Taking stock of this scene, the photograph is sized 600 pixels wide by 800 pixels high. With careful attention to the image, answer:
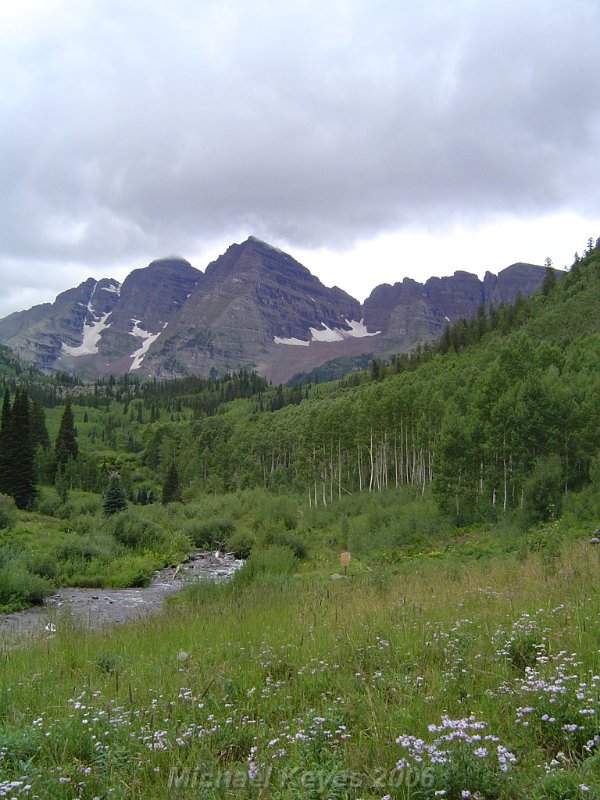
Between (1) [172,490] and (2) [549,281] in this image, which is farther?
(2) [549,281]

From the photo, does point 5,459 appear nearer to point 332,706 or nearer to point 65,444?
point 65,444

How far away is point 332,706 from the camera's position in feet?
17.0

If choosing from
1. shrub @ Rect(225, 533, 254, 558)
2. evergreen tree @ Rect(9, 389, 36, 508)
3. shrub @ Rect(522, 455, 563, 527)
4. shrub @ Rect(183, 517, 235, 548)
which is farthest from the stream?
evergreen tree @ Rect(9, 389, 36, 508)

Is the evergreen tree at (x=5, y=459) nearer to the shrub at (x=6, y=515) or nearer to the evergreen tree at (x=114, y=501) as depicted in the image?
the evergreen tree at (x=114, y=501)

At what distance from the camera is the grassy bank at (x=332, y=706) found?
3.81 m

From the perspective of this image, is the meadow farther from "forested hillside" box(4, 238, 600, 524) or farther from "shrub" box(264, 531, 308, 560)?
"shrub" box(264, 531, 308, 560)

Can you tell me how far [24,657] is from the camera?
848cm

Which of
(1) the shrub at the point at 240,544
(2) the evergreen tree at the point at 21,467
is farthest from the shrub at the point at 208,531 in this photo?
(2) the evergreen tree at the point at 21,467

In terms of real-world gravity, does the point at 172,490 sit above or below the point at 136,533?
below

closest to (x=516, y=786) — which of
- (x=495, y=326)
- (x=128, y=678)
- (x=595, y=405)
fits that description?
(x=128, y=678)

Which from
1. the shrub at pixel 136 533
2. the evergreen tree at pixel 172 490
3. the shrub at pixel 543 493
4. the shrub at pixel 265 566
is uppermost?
the shrub at pixel 543 493

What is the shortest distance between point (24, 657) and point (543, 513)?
3068 centimetres

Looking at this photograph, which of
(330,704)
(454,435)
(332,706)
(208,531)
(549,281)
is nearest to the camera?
(332,706)

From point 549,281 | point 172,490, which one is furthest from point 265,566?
point 549,281
